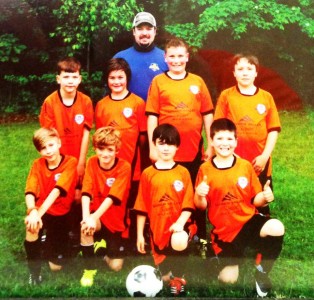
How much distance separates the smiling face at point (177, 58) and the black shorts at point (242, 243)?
3.63 ft

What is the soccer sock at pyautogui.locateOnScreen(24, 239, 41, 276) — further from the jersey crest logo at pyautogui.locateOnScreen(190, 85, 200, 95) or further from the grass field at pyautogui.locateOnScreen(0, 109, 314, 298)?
the jersey crest logo at pyautogui.locateOnScreen(190, 85, 200, 95)

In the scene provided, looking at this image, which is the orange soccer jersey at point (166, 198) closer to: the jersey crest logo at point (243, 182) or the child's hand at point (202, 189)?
the child's hand at point (202, 189)

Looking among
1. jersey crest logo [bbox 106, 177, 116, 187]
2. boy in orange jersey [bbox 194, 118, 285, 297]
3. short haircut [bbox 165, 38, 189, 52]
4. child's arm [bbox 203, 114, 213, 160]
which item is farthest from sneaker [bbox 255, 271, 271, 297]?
short haircut [bbox 165, 38, 189, 52]

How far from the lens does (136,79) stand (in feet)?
14.7

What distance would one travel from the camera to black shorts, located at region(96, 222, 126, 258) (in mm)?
4301

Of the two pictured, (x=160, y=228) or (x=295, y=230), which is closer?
(x=160, y=228)

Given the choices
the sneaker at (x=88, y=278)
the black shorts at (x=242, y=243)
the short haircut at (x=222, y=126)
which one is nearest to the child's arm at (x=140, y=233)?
the sneaker at (x=88, y=278)

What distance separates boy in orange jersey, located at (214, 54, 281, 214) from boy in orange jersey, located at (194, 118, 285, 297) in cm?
23

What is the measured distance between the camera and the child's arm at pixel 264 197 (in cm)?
392

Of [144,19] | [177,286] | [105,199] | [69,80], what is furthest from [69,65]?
[177,286]

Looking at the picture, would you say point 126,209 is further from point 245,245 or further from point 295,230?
point 295,230

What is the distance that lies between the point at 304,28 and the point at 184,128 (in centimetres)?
110

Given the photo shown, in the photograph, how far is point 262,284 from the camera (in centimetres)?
402

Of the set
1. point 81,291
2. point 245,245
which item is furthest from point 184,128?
point 81,291
